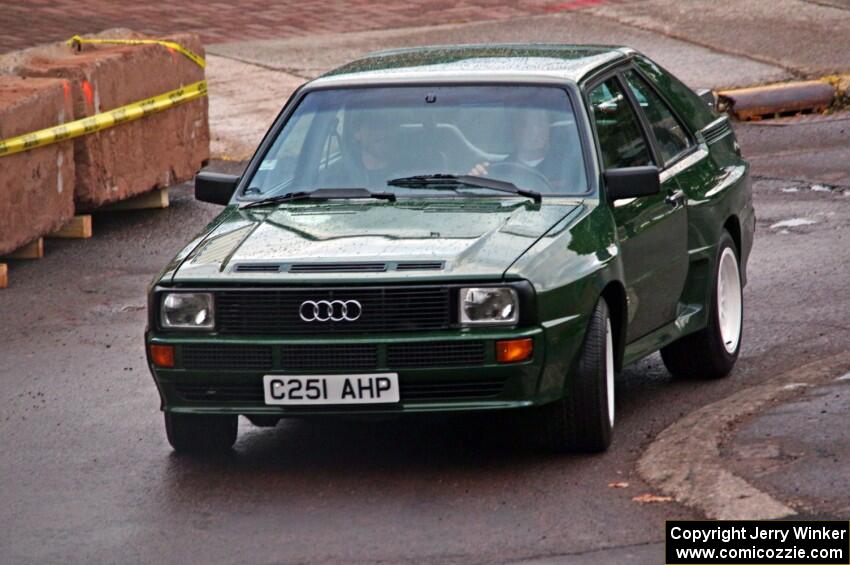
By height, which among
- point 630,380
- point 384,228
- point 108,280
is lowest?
point 108,280

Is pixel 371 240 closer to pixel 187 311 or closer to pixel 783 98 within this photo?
pixel 187 311

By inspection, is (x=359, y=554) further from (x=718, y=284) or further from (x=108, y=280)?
(x=108, y=280)

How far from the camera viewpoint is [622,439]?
7.46 meters

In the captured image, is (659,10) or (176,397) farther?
(659,10)

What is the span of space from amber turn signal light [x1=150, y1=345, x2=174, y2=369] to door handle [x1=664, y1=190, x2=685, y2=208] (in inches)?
92.3

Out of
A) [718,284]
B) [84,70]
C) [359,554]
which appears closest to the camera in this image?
[359,554]

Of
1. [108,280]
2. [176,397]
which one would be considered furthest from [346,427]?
[108,280]

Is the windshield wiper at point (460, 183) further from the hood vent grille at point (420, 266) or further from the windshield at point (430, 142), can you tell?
the hood vent grille at point (420, 266)

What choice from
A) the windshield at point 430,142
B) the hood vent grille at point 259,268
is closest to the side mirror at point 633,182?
the windshield at point 430,142

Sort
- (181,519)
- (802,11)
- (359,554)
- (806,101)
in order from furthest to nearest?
(802,11) < (806,101) < (181,519) < (359,554)

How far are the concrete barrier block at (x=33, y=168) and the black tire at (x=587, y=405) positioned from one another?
5.86 metres

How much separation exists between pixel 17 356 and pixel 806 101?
9.05m

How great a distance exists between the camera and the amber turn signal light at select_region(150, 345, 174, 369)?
22.9ft

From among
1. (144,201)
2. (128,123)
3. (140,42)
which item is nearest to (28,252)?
(128,123)
